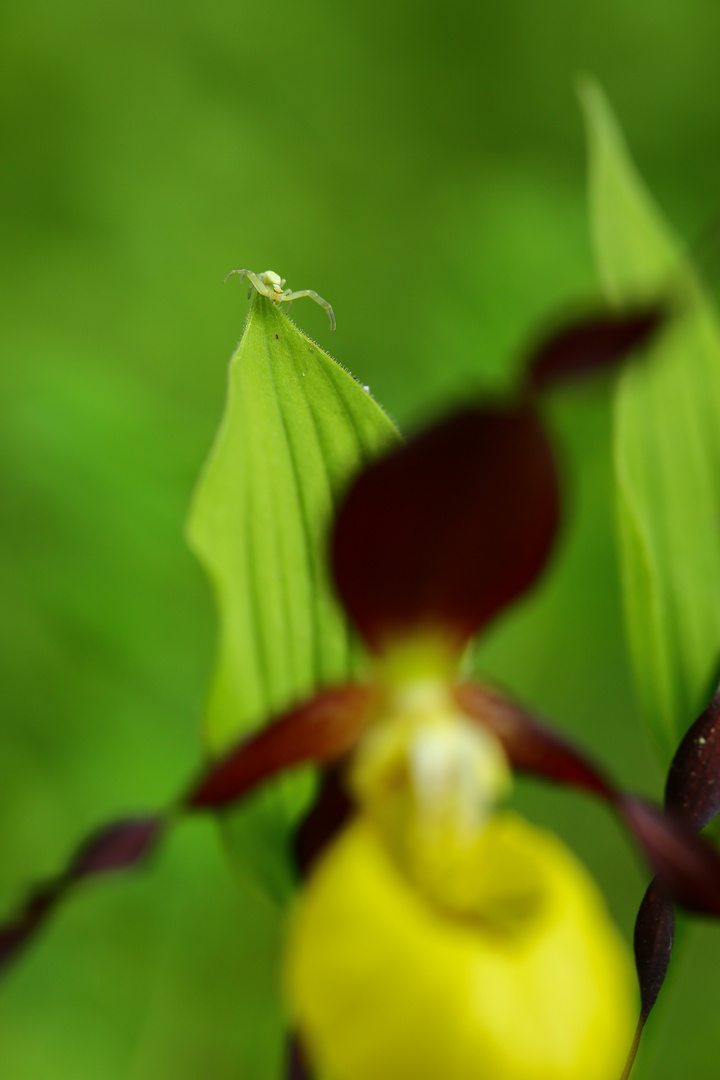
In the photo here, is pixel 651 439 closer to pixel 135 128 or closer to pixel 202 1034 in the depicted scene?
pixel 202 1034

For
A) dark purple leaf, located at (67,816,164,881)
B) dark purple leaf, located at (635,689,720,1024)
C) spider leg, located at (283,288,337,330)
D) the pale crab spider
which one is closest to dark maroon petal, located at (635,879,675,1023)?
dark purple leaf, located at (635,689,720,1024)

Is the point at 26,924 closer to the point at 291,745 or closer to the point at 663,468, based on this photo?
the point at 291,745

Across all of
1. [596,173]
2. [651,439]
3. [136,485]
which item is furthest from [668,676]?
[136,485]

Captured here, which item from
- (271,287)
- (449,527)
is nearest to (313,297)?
(271,287)

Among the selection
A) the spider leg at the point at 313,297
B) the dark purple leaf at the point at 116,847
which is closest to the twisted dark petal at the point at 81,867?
the dark purple leaf at the point at 116,847

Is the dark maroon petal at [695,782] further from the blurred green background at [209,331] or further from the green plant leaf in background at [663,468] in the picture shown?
the blurred green background at [209,331]

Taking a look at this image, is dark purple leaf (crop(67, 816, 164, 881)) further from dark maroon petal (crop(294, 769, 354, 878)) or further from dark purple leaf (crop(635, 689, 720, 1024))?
dark purple leaf (crop(635, 689, 720, 1024))
